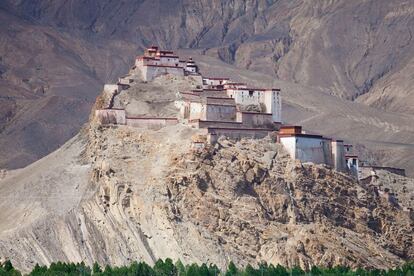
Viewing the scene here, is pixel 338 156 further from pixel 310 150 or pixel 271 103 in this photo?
pixel 271 103

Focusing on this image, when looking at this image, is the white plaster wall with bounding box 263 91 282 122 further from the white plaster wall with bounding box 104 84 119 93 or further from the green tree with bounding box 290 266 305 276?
the green tree with bounding box 290 266 305 276

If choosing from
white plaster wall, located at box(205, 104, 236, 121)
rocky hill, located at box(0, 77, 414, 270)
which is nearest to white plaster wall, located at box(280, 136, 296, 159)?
rocky hill, located at box(0, 77, 414, 270)

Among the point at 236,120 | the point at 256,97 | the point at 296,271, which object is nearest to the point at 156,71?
the point at 256,97

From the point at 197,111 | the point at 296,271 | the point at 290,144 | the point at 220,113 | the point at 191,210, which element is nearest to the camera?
the point at 296,271

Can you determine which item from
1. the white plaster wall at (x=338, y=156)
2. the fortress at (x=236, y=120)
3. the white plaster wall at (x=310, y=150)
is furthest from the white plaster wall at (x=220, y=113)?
the white plaster wall at (x=338, y=156)

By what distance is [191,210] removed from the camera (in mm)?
93312

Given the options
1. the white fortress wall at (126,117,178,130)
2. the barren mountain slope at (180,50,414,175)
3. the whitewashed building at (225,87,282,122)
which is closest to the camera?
the white fortress wall at (126,117,178,130)

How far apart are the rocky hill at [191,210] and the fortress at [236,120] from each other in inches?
26.8

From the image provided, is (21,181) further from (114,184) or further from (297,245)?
(297,245)

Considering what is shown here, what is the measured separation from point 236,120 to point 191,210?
25.8 ft

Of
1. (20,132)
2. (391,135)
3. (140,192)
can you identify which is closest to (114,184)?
(140,192)

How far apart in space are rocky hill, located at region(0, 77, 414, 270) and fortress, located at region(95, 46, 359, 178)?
0.68 m

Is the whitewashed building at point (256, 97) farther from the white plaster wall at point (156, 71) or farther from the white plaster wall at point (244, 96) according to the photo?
the white plaster wall at point (156, 71)

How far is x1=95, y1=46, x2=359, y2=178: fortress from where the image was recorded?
320 feet
